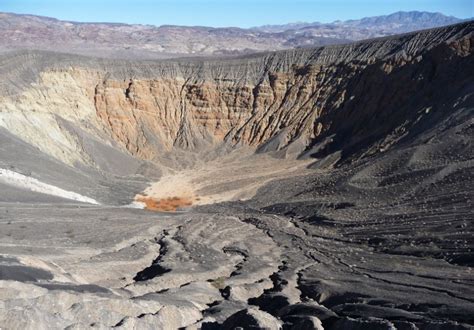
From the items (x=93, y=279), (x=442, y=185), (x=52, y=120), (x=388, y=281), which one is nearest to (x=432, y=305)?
(x=388, y=281)

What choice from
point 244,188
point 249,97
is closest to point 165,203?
point 244,188

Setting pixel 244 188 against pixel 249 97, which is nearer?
pixel 244 188

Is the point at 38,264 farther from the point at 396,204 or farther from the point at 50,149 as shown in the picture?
the point at 50,149

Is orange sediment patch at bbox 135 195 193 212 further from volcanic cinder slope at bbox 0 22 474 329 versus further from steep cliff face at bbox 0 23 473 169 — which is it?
steep cliff face at bbox 0 23 473 169

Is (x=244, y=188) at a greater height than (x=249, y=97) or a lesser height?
lesser

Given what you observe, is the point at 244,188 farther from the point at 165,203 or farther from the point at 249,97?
the point at 249,97

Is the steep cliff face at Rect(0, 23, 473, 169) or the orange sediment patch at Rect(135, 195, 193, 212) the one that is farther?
the steep cliff face at Rect(0, 23, 473, 169)

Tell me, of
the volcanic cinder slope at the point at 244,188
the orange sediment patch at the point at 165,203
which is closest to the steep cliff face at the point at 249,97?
the volcanic cinder slope at the point at 244,188

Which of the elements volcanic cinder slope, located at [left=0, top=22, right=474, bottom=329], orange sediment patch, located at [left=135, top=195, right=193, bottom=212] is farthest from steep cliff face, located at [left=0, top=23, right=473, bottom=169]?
orange sediment patch, located at [left=135, top=195, right=193, bottom=212]
